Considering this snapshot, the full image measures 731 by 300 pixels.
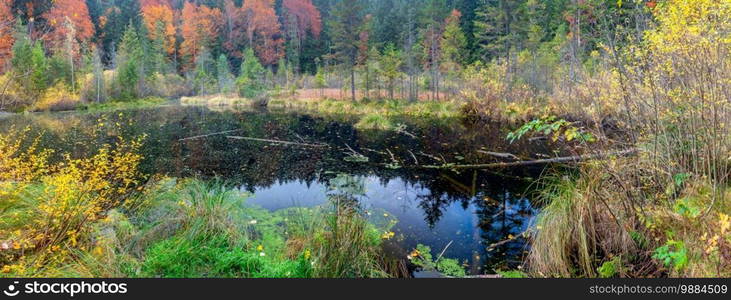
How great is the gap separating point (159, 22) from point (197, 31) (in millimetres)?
5046

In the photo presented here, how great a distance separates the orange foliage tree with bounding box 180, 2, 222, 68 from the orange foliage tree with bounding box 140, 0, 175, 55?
5.57 feet

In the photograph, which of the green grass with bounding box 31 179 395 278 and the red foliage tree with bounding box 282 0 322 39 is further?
the red foliage tree with bounding box 282 0 322 39

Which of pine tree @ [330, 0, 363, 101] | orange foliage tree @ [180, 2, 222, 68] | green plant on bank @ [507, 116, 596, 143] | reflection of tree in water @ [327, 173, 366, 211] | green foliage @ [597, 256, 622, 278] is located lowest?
reflection of tree in water @ [327, 173, 366, 211]

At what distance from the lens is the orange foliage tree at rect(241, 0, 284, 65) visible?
59969 mm

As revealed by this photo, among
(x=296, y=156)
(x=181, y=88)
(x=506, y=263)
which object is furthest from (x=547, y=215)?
(x=181, y=88)

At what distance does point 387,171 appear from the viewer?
34.3ft

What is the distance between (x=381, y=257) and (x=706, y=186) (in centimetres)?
364

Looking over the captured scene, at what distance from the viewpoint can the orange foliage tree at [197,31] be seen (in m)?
56.8

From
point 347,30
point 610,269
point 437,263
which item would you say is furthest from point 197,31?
point 610,269

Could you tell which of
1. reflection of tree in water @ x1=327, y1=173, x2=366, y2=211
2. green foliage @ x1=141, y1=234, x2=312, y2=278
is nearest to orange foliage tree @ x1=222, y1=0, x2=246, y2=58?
reflection of tree in water @ x1=327, y1=173, x2=366, y2=211

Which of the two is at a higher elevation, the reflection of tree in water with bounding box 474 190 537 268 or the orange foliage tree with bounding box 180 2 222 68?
the orange foliage tree with bounding box 180 2 222 68

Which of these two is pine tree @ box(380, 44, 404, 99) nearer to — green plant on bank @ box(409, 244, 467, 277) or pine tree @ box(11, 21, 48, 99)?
green plant on bank @ box(409, 244, 467, 277)

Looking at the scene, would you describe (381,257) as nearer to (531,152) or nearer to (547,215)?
(547,215)

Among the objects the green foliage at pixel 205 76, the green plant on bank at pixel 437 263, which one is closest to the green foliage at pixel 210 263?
the green plant on bank at pixel 437 263
